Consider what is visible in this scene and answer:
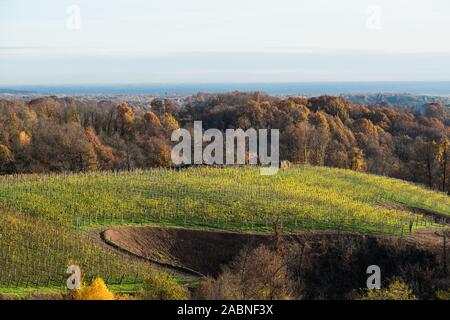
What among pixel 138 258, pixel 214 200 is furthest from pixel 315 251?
pixel 138 258

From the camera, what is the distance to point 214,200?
159 ft

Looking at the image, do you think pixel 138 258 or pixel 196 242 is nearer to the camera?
pixel 138 258

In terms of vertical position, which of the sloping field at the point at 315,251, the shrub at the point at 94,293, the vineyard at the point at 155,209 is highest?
the shrub at the point at 94,293

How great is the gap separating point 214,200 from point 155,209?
218 inches

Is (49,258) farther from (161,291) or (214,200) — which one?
(214,200)

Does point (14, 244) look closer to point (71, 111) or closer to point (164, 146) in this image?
point (164, 146)

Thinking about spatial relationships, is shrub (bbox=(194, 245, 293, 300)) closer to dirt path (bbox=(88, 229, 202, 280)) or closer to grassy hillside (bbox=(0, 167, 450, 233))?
dirt path (bbox=(88, 229, 202, 280))

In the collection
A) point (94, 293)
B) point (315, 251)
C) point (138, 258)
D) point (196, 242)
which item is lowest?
point (315, 251)

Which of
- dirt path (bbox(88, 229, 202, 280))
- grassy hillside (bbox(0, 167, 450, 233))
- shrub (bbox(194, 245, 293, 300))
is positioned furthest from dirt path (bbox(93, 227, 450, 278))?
shrub (bbox(194, 245, 293, 300))

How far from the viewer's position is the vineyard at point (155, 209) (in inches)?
1385

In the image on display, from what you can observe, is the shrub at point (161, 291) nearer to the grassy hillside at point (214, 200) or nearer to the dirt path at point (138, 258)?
the dirt path at point (138, 258)

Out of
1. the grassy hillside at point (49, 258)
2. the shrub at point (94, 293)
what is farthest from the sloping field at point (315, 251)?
the shrub at point (94, 293)

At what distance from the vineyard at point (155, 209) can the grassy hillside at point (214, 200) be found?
8 centimetres
